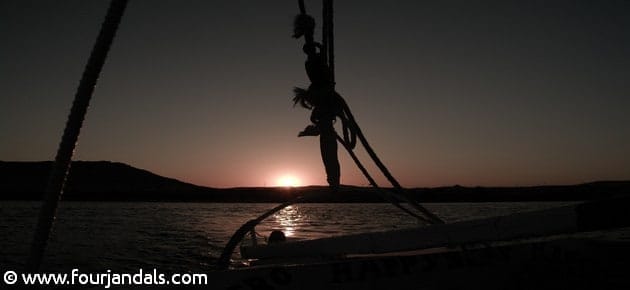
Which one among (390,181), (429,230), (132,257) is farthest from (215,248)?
(429,230)

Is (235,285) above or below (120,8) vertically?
below

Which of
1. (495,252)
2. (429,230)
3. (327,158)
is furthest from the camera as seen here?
(327,158)

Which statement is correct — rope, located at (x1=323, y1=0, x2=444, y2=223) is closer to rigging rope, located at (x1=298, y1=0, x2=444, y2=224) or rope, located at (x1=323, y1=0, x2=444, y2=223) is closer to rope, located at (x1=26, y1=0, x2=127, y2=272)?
rigging rope, located at (x1=298, y1=0, x2=444, y2=224)

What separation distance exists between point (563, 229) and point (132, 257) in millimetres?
16884

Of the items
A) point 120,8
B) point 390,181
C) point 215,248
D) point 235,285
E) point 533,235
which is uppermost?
point 120,8

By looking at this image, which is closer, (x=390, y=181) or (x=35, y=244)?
(x=35, y=244)

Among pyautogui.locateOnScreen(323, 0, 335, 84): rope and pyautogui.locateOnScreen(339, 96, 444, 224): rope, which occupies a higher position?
pyautogui.locateOnScreen(323, 0, 335, 84): rope

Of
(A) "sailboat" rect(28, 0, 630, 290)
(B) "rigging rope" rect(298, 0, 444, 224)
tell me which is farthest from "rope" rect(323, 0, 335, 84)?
(A) "sailboat" rect(28, 0, 630, 290)

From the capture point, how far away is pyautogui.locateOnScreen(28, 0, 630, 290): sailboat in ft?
7.36

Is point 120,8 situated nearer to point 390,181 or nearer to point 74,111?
point 74,111

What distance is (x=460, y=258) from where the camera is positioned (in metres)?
4.00

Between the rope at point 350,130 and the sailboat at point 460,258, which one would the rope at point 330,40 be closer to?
the rope at point 350,130

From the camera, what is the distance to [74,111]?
7.15 feet

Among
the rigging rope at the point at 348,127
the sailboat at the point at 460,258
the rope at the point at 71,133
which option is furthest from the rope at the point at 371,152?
the rope at the point at 71,133
